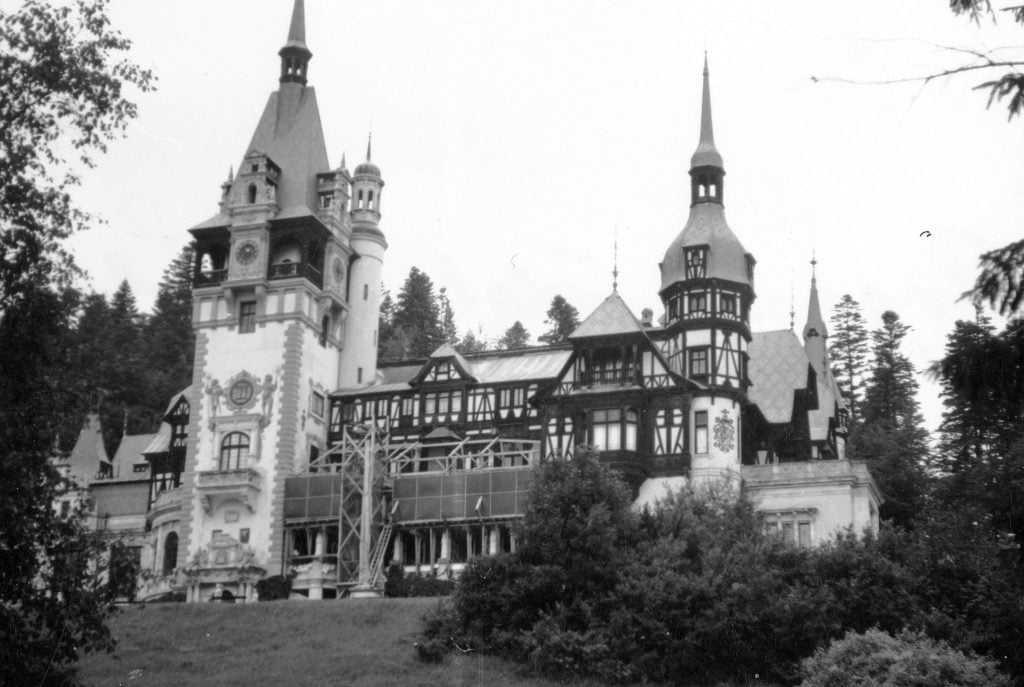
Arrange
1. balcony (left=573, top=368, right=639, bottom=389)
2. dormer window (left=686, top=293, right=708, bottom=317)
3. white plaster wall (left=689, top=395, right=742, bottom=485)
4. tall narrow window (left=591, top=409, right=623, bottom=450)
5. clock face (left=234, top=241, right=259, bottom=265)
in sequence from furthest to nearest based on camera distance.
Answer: clock face (left=234, top=241, right=259, bottom=265), dormer window (left=686, top=293, right=708, bottom=317), balcony (left=573, top=368, right=639, bottom=389), tall narrow window (left=591, top=409, right=623, bottom=450), white plaster wall (left=689, top=395, right=742, bottom=485)

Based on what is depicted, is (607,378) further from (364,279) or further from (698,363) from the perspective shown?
(364,279)

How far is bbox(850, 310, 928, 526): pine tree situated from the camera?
7212 centimetres

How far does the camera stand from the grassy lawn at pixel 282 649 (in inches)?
1624

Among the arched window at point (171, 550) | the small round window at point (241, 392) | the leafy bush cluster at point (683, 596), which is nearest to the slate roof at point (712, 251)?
the leafy bush cluster at point (683, 596)

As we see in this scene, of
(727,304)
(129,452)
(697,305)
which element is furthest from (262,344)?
(129,452)

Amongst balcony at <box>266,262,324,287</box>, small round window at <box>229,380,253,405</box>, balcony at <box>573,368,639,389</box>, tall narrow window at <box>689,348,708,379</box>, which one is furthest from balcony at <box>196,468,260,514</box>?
tall narrow window at <box>689,348,708,379</box>

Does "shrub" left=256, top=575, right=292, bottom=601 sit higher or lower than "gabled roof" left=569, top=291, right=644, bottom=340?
lower

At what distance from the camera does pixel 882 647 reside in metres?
36.5

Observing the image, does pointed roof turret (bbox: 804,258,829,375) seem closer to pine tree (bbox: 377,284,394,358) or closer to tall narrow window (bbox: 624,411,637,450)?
tall narrow window (bbox: 624,411,637,450)

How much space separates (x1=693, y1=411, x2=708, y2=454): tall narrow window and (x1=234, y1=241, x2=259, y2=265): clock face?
23532mm

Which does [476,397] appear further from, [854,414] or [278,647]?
[854,414]

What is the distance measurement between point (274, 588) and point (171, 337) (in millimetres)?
43095

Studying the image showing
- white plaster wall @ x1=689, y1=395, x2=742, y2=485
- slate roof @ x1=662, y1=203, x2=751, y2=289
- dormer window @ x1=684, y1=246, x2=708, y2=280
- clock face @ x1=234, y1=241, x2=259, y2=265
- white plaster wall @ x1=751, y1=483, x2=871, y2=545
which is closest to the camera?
white plaster wall @ x1=689, y1=395, x2=742, y2=485

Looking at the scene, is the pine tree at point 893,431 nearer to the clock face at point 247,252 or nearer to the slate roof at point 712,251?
the slate roof at point 712,251
